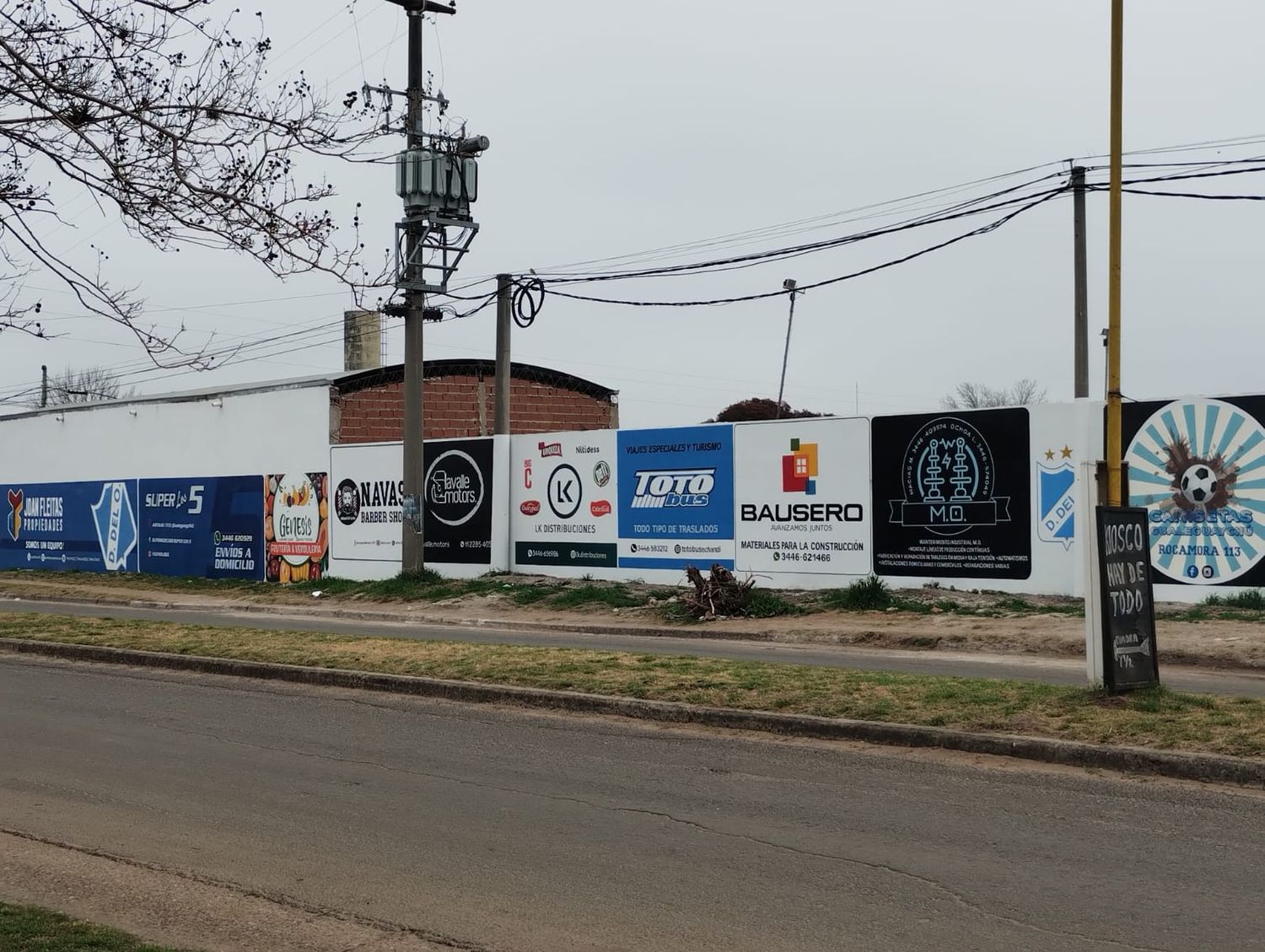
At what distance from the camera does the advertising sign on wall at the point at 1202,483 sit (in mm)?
17719

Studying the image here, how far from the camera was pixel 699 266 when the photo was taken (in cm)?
2797

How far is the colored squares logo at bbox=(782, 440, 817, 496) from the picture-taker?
71.9 ft

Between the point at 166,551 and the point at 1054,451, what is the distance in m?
22.7

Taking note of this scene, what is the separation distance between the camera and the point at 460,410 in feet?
116

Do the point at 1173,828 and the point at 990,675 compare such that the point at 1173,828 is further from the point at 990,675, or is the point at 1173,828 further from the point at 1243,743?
the point at 990,675

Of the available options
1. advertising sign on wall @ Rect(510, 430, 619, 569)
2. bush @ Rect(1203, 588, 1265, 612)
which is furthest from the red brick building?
bush @ Rect(1203, 588, 1265, 612)

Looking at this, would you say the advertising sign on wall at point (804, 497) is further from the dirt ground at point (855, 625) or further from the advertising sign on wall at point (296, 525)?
Result: the advertising sign on wall at point (296, 525)

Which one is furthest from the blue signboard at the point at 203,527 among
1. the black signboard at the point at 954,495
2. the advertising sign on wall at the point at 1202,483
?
the advertising sign on wall at the point at 1202,483

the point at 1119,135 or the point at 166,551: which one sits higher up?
the point at 1119,135

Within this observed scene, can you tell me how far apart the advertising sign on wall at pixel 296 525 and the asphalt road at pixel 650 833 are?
1820 cm

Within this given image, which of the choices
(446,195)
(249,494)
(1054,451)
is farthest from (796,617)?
(249,494)

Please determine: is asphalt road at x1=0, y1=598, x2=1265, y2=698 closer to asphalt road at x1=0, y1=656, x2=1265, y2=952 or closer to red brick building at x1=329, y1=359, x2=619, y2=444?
asphalt road at x1=0, y1=656, x2=1265, y2=952

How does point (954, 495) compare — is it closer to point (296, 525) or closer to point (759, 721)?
point (759, 721)

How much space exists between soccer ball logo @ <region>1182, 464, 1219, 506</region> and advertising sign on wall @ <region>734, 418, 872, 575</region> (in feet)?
16.1
